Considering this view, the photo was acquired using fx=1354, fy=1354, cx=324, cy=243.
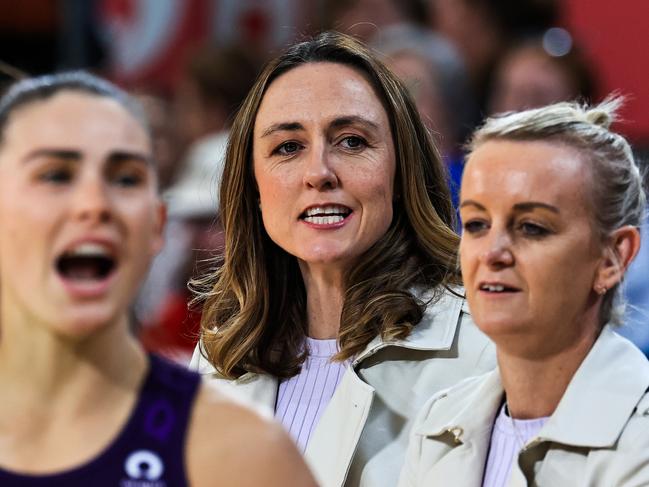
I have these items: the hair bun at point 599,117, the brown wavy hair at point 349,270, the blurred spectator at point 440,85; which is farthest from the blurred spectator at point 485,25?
the hair bun at point 599,117

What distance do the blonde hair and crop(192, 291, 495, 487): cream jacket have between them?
0.49 meters

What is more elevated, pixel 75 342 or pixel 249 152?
pixel 249 152

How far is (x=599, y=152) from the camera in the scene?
2.27 meters

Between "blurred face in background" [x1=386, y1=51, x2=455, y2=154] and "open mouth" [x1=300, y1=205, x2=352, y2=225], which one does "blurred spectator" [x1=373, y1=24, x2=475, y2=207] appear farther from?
"open mouth" [x1=300, y1=205, x2=352, y2=225]

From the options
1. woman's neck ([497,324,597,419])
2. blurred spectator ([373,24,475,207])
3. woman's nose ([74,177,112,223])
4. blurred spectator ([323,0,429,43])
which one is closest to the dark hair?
woman's nose ([74,177,112,223])

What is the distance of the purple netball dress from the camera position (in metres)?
1.66

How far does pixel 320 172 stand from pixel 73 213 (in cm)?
111

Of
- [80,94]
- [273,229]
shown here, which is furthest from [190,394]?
[273,229]

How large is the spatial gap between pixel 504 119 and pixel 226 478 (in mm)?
942

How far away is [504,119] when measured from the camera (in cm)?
235

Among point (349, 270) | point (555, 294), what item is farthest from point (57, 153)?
point (349, 270)

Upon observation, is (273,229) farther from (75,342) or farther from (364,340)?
(75,342)

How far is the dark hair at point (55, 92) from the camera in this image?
5.71 ft

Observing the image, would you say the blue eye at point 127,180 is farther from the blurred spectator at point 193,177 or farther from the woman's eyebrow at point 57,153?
the blurred spectator at point 193,177
